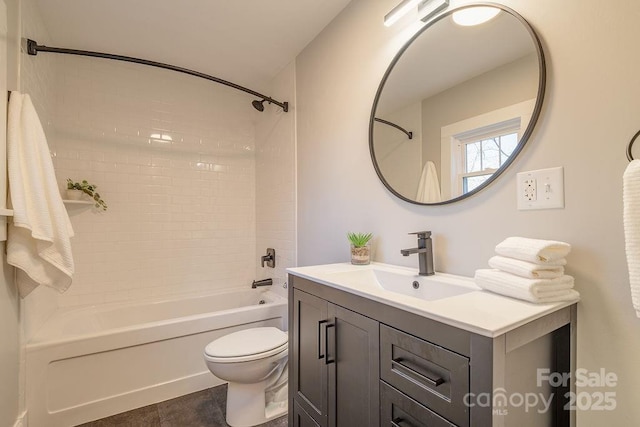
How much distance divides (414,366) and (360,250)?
2.48 feet

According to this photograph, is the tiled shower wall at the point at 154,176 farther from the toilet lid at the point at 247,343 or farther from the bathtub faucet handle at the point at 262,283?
the toilet lid at the point at 247,343

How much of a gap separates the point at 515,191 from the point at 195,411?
213cm

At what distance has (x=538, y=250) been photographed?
2.62 feet

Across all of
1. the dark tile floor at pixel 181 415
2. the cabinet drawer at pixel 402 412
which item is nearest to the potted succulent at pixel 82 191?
the dark tile floor at pixel 181 415

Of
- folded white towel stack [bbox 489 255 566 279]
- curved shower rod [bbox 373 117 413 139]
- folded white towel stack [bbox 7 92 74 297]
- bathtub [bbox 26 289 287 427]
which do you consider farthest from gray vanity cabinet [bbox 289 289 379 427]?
folded white towel stack [bbox 7 92 74 297]

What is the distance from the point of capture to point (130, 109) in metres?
2.53

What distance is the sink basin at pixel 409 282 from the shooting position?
108cm

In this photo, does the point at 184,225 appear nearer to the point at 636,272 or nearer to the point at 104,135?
the point at 104,135

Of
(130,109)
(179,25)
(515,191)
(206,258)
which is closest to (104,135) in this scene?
(130,109)

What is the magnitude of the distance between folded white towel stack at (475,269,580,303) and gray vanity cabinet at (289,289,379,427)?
14.9 inches

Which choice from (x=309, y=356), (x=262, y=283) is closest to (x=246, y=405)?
(x=309, y=356)

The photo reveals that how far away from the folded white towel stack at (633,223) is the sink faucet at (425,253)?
0.59 m

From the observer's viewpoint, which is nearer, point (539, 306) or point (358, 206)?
point (539, 306)

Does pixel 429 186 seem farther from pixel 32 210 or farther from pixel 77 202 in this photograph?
pixel 77 202
